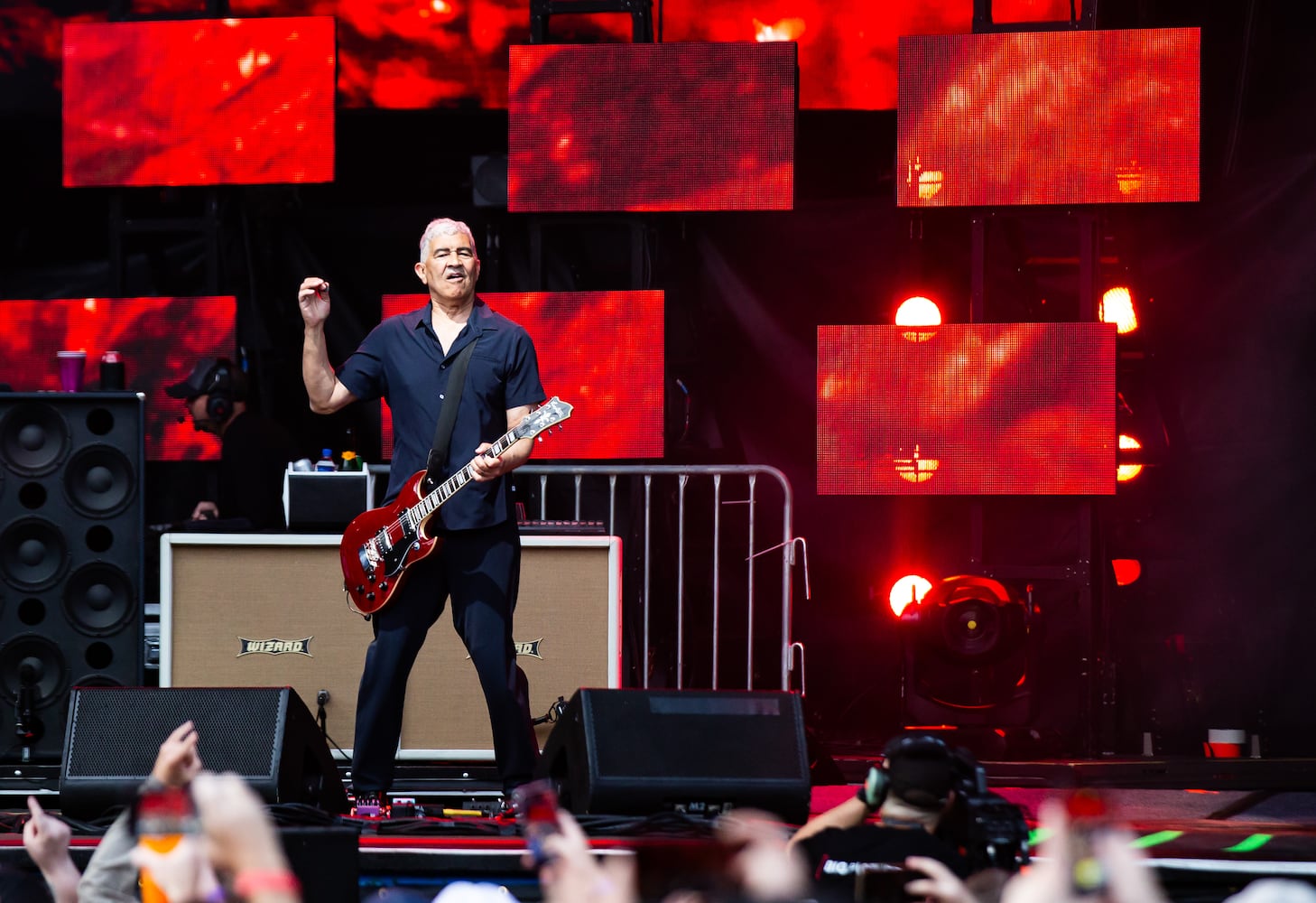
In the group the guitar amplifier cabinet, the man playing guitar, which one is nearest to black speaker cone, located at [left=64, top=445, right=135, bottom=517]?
the guitar amplifier cabinet

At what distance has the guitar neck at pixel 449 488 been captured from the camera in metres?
3.98

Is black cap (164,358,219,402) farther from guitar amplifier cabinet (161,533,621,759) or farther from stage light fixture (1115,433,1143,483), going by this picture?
stage light fixture (1115,433,1143,483)

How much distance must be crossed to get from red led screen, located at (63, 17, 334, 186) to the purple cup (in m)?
1.21

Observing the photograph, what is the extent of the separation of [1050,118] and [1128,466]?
1325mm

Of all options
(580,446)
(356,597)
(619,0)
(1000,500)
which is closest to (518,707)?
(356,597)

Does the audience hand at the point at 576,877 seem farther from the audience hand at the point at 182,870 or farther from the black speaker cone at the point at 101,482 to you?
the black speaker cone at the point at 101,482

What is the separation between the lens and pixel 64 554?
4742mm

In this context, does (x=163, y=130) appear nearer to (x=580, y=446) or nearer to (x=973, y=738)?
(x=580, y=446)

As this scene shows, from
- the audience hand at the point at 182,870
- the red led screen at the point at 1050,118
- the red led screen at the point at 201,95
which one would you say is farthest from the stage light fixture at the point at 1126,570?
the audience hand at the point at 182,870

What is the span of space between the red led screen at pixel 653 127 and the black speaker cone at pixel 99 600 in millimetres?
2091

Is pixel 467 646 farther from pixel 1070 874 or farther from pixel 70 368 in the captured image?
pixel 1070 874

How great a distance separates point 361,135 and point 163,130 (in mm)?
883

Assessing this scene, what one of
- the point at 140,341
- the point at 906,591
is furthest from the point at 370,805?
the point at 140,341

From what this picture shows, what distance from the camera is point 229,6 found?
21.6 feet
